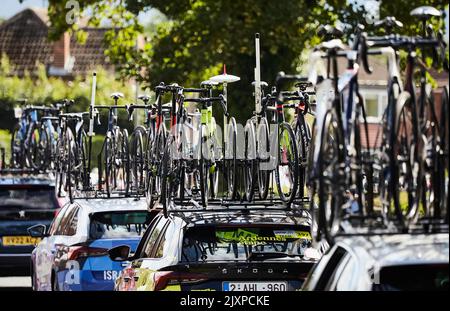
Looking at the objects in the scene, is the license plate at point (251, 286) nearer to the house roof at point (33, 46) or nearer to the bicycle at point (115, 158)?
the bicycle at point (115, 158)

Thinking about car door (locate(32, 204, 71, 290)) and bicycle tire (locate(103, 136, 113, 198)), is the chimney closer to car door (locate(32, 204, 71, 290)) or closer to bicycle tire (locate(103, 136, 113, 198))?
bicycle tire (locate(103, 136, 113, 198))

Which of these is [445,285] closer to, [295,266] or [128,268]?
[295,266]

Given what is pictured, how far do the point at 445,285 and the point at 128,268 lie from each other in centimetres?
532

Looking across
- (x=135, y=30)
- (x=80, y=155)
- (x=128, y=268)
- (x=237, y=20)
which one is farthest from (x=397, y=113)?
(x=135, y=30)

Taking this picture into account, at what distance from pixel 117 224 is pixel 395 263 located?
826 centimetres

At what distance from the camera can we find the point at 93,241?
1518 cm

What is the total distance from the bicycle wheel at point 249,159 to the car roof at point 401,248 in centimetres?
618

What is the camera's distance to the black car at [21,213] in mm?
21250

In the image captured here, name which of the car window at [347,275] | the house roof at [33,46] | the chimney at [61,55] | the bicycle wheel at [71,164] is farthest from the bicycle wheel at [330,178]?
the chimney at [61,55]

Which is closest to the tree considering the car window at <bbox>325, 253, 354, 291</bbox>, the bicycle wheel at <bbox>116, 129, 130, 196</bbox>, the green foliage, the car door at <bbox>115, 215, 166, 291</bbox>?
the bicycle wheel at <bbox>116, 129, 130, 196</bbox>

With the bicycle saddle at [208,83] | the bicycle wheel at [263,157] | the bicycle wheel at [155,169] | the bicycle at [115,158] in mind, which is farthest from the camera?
the bicycle at [115,158]

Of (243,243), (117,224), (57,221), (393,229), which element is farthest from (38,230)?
(393,229)

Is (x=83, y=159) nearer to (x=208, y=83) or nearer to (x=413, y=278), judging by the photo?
(x=208, y=83)

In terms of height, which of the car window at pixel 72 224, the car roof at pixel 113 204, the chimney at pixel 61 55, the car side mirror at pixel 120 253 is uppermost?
the chimney at pixel 61 55
